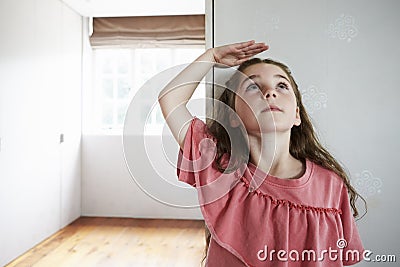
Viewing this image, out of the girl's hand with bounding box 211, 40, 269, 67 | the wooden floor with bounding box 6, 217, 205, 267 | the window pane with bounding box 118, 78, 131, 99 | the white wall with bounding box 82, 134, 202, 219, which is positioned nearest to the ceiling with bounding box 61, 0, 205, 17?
the window pane with bounding box 118, 78, 131, 99

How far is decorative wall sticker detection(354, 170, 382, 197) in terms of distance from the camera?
1.67m

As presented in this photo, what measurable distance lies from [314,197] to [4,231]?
2.61 metres

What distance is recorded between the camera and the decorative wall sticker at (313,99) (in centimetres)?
165

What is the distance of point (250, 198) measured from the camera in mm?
1293

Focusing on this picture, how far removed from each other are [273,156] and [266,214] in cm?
19

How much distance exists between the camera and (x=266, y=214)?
49.9 inches

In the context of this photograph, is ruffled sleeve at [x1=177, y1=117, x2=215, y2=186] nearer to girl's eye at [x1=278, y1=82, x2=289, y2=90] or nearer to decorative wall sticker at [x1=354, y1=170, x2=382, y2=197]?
girl's eye at [x1=278, y1=82, x2=289, y2=90]

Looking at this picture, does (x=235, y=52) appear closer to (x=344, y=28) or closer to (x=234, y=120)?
(x=234, y=120)

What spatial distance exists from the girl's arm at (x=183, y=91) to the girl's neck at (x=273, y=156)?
212mm

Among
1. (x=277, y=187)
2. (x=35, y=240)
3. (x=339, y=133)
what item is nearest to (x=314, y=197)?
(x=277, y=187)

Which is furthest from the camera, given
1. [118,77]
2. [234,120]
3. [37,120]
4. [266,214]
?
[118,77]

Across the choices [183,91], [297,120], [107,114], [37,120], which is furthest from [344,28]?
[107,114]

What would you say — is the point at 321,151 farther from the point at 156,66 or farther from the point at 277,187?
the point at 156,66

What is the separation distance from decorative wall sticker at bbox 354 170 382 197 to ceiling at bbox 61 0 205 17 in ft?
9.28
